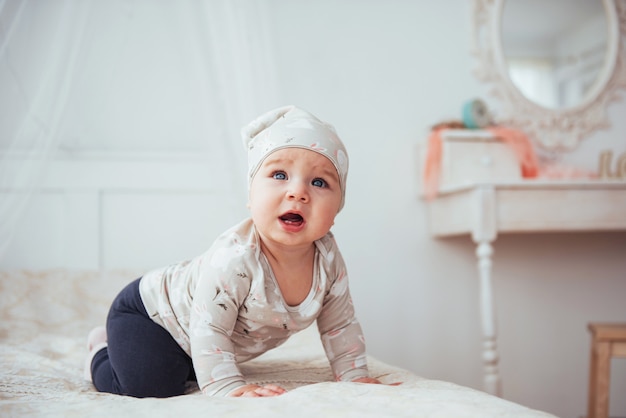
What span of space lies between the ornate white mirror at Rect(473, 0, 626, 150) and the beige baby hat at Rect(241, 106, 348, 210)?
1681mm

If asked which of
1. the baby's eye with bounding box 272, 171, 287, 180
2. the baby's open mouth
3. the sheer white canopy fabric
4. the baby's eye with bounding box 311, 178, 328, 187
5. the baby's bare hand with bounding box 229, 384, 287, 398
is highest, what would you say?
the sheer white canopy fabric

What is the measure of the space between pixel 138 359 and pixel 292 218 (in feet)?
1.34

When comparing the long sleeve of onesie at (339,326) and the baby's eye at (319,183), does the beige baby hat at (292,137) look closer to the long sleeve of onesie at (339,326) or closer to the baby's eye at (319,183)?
the baby's eye at (319,183)

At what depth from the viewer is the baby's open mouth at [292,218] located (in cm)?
106

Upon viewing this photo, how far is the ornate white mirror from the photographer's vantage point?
8.70 feet

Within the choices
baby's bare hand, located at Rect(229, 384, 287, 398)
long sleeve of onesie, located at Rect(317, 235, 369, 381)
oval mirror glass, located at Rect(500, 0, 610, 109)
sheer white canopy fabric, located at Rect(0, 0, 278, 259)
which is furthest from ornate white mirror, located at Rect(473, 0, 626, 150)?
baby's bare hand, located at Rect(229, 384, 287, 398)

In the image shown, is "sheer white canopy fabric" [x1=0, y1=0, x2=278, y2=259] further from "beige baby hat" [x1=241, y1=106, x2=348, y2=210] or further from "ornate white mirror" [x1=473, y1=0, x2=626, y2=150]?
"ornate white mirror" [x1=473, y1=0, x2=626, y2=150]

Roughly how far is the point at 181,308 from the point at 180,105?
1.21m

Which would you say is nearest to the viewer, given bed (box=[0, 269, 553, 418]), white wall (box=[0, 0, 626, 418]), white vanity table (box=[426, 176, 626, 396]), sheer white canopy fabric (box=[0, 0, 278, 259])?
bed (box=[0, 269, 553, 418])

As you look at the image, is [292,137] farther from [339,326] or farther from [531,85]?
[531,85]

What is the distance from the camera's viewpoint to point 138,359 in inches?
47.1

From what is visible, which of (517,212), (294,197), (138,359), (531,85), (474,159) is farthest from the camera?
(531,85)

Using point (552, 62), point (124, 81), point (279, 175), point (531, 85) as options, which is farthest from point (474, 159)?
point (279, 175)

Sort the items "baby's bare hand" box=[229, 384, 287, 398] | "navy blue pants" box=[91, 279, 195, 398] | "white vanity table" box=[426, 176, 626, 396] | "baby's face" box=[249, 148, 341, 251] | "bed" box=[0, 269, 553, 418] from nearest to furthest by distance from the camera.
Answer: "bed" box=[0, 269, 553, 418] < "baby's bare hand" box=[229, 384, 287, 398] < "baby's face" box=[249, 148, 341, 251] < "navy blue pants" box=[91, 279, 195, 398] < "white vanity table" box=[426, 176, 626, 396]
